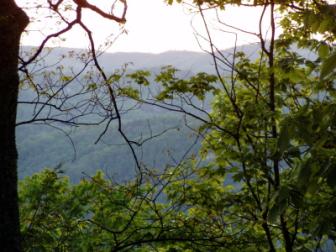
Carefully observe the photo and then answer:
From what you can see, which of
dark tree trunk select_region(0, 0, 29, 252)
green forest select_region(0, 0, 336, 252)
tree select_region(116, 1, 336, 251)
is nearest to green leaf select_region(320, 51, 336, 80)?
green forest select_region(0, 0, 336, 252)

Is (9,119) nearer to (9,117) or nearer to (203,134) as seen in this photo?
(9,117)

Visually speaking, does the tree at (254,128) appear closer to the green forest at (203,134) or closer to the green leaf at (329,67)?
the green forest at (203,134)

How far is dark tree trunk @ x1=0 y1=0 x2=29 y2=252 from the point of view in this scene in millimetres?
3035

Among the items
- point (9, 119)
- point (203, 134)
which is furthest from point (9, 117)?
point (203, 134)

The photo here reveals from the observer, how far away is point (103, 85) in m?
5.12

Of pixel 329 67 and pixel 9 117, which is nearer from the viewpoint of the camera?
pixel 329 67

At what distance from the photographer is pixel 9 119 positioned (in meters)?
3.20

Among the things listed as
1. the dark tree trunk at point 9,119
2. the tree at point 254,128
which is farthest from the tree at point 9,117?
the tree at point 254,128

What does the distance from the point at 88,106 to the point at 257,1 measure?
2.43 metres

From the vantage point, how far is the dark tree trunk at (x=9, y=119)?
3035 millimetres

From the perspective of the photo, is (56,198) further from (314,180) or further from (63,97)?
(314,180)

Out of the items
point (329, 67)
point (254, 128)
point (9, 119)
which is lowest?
point (329, 67)

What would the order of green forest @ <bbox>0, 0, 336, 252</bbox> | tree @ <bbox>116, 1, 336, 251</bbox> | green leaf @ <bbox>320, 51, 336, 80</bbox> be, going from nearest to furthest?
green leaf @ <bbox>320, 51, 336, 80</bbox> → green forest @ <bbox>0, 0, 336, 252</bbox> → tree @ <bbox>116, 1, 336, 251</bbox>

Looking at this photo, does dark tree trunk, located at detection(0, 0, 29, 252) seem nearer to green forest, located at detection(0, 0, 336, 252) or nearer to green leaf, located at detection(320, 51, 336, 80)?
green forest, located at detection(0, 0, 336, 252)
